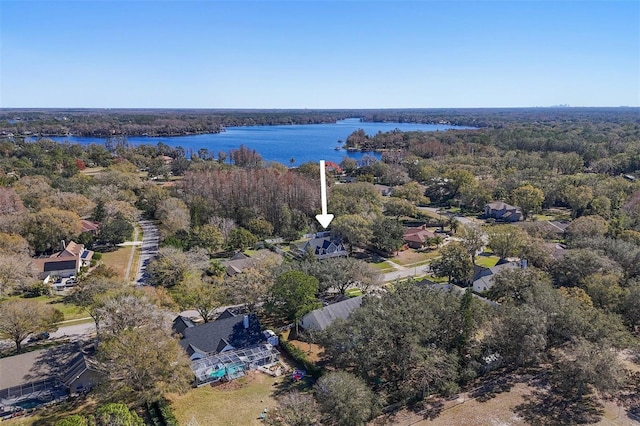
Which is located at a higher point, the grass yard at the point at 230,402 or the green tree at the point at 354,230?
the green tree at the point at 354,230

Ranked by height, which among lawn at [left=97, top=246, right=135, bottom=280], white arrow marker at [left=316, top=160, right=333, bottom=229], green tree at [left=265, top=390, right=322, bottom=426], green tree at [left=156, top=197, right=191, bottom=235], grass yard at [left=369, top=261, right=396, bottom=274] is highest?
white arrow marker at [left=316, top=160, right=333, bottom=229]

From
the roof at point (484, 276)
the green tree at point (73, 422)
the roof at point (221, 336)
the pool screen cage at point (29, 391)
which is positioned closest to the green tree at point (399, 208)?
the roof at point (484, 276)

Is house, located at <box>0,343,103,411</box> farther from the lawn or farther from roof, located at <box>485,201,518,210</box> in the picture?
roof, located at <box>485,201,518,210</box>

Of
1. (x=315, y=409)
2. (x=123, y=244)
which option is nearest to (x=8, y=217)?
(x=123, y=244)

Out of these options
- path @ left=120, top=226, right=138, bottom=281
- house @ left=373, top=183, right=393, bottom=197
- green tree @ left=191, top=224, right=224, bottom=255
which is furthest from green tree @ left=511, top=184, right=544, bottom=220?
path @ left=120, top=226, right=138, bottom=281

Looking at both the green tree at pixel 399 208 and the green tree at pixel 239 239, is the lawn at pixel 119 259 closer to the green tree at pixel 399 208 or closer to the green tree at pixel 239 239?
the green tree at pixel 239 239
